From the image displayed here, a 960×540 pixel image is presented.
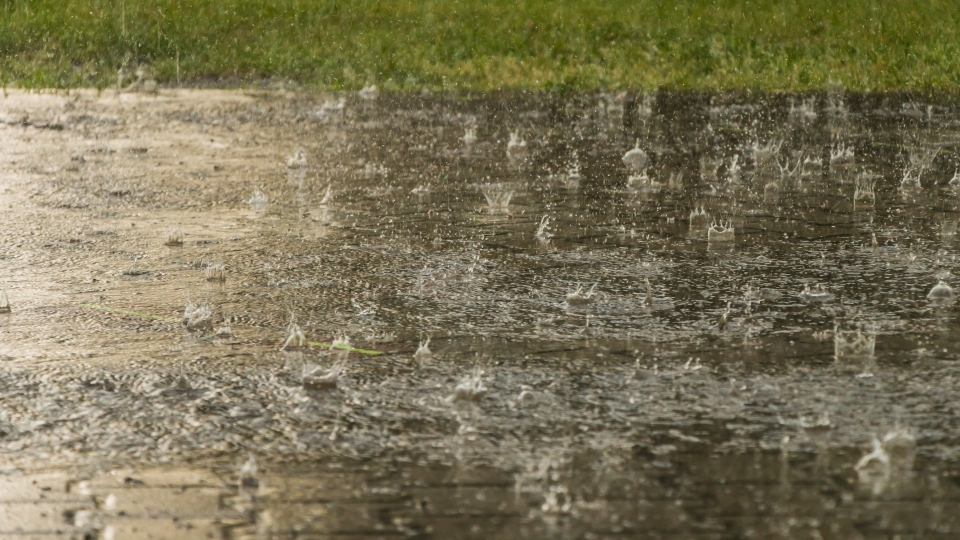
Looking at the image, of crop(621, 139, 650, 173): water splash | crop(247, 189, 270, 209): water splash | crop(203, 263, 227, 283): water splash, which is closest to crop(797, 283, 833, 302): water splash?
crop(203, 263, 227, 283): water splash

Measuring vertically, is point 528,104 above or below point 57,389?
above

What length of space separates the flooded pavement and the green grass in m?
5.07

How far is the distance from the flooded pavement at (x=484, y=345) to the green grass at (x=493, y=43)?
5.07m

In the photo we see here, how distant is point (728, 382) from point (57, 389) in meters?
2.33

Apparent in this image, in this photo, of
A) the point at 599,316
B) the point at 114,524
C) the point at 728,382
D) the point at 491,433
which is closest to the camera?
the point at 114,524

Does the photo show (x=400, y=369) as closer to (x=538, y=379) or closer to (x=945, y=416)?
(x=538, y=379)

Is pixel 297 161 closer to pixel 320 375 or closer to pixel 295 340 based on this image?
pixel 295 340

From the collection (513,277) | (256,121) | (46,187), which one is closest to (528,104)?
(256,121)

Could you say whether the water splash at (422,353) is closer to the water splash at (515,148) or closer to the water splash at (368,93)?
the water splash at (515,148)

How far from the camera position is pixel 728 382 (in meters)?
4.66

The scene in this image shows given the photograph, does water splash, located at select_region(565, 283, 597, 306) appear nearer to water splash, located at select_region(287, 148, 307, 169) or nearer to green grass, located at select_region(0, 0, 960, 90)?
water splash, located at select_region(287, 148, 307, 169)

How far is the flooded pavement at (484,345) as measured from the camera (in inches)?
143

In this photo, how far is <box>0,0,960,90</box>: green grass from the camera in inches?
615

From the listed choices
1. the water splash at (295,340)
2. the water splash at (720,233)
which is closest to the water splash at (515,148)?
the water splash at (720,233)
